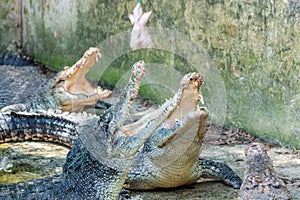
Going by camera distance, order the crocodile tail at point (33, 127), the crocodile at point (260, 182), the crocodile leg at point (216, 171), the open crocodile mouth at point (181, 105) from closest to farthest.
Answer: the crocodile at point (260, 182)
the open crocodile mouth at point (181, 105)
the crocodile leg at point (216, 171)
the crocodile tail at point (33, 127)

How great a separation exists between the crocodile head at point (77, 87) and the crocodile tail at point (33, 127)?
815 mm

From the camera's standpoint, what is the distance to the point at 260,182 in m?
3.83

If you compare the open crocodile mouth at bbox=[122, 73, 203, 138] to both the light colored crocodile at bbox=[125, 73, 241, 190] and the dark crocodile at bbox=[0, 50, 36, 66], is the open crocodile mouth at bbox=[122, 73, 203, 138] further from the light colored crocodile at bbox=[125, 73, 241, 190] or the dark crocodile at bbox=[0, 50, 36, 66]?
the dark crocodile at bbox=[0, 50, 36, 66]

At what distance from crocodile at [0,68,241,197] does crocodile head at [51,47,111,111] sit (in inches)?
92.8

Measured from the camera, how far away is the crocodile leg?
464 centimetres

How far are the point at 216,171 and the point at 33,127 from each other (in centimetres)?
225

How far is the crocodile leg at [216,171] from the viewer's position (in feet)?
15.2

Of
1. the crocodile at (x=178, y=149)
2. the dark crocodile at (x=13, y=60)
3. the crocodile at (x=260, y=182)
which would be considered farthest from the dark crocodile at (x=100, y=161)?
the dark crocodile at (x=13, y=60)

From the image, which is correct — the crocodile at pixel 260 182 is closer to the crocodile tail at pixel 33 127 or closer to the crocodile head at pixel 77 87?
the crocodile tail at pixel 33 127

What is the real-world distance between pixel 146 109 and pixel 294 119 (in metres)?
2.08

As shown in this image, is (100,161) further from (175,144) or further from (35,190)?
(175,144)

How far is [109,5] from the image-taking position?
792 centimetres

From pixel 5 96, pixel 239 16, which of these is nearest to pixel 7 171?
pixel 239 16

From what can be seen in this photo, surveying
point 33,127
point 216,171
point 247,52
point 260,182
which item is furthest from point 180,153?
point 33,127
